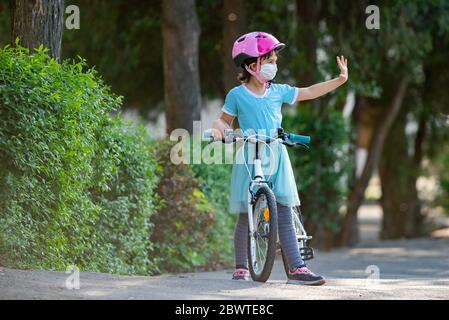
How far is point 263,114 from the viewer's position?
319 inches

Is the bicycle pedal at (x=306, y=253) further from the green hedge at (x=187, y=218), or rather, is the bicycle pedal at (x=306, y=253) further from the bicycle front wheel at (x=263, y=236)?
the green hedge at (x=187, y=218)

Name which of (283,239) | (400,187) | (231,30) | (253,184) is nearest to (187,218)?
(253,184)

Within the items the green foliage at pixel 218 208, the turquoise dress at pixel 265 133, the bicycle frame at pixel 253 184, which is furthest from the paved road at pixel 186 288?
the green foliage at pixel 218 208

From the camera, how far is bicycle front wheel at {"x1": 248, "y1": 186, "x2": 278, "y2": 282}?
25.1 ft

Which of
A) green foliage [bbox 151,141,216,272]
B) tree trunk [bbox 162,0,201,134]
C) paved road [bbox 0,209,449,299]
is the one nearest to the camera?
paved road [bbox 0,209,449,299]

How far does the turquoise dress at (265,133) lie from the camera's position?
26.4 ft

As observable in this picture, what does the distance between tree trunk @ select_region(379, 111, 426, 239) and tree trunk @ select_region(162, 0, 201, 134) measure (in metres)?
10.2

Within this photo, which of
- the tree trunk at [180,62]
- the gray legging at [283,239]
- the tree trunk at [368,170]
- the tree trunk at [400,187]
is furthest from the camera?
the tree trunk at [400,187]

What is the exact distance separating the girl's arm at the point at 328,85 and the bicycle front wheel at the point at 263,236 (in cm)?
92

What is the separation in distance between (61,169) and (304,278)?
2.09 m

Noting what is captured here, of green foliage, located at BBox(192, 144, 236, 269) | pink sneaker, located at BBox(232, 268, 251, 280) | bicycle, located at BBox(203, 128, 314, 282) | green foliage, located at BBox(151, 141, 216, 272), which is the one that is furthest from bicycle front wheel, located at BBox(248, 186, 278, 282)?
green foliage, located at BBox(192, 144, 236, 269)

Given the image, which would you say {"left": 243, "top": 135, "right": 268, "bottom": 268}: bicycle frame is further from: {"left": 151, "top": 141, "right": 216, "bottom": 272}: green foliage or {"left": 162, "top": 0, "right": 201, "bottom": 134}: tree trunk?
{"left": 162, "top": 0, "right": 201, "bottom": 134}: tree trunk

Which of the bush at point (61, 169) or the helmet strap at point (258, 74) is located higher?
the helmet strap at point (258, 74)

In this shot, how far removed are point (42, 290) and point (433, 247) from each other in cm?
1231
